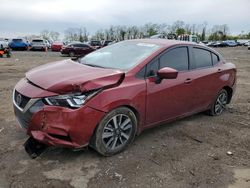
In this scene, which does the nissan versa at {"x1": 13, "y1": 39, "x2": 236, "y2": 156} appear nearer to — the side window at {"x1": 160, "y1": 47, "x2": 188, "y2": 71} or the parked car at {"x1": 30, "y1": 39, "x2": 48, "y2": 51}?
the side window at {"x1": 160, "y1": 47, "x2": 188, "y2": 71}

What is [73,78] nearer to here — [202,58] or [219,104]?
[202,58]

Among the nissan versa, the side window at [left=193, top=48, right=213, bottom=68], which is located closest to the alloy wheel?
the nissan versa

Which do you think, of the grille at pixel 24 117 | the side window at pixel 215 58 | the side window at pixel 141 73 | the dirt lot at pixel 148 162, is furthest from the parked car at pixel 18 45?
the side window at pixel 141 73

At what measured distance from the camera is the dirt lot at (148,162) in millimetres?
3504

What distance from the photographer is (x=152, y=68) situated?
4465mm

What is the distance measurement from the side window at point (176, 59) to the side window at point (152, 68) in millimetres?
119

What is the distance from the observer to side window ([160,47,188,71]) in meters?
4.72

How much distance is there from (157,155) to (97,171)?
0.96 metres

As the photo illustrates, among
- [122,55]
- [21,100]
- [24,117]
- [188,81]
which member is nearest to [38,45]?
[122,55]

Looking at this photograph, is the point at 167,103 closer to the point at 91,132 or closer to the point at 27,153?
the point at 91,132

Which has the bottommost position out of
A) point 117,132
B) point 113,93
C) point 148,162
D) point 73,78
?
point 148,162

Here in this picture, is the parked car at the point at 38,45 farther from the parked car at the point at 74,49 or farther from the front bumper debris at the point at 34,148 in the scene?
the front bumper debris at the point at 34,148

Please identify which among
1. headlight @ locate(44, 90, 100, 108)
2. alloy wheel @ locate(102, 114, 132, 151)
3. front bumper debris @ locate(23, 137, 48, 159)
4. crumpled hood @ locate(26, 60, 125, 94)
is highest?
crumpled hood @ locate(26, 60, 125, 94)

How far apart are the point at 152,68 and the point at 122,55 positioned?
0.64 metres
